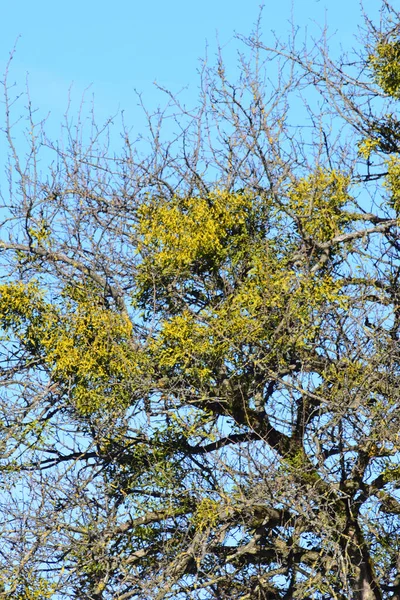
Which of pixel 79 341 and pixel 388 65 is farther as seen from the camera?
pixel 388 65

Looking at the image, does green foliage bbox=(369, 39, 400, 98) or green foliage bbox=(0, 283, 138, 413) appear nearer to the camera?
green foliage bbox=(0, 283, 138, 413)

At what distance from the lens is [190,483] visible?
9570 mm

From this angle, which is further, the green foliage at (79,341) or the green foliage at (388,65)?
the green foliage at (388,65)

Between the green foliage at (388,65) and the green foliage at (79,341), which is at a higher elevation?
the green foliage at (388,65)

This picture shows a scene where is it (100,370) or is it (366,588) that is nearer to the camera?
(100,370)

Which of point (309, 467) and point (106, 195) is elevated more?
point (106, 195)

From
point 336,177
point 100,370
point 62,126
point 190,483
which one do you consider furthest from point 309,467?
point 62,126

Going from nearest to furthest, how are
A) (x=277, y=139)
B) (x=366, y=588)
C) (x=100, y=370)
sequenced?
(x=100, y=370)
(x=366, y=588)
(x=277, y=139)

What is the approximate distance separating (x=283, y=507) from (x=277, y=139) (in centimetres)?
348

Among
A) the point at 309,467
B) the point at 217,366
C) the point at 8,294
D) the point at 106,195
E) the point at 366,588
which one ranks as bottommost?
the point at 366,588

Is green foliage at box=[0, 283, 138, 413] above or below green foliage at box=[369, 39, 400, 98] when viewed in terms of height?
below

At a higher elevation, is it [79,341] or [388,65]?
[388,65]

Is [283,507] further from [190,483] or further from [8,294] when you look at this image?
[8,294]

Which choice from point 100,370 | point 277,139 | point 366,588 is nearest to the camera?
point 100,370
